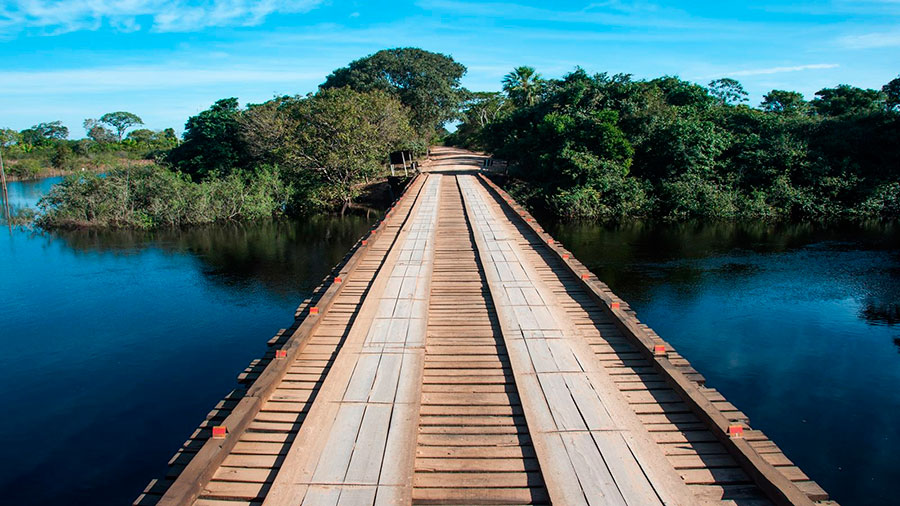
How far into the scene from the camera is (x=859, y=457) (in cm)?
977

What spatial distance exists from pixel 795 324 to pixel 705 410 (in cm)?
1177

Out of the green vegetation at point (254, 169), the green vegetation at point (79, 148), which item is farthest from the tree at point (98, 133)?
the green vegetation at point (254, 169)

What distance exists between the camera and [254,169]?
38.2 metres

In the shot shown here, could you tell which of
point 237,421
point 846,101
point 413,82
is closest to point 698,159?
point 846,101

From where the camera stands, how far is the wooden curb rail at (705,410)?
4602 millimetres

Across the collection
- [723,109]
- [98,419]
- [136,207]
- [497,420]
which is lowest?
[98,419]

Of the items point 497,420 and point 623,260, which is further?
point 623,260

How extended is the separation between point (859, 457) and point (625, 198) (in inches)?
920

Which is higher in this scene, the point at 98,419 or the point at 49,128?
the point at 49,128

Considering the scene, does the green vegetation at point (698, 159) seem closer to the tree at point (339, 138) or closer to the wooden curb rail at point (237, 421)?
the tree at point (339, 138)

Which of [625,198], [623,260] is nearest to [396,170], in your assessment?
[625,198]

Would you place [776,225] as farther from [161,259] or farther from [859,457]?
[161,259]

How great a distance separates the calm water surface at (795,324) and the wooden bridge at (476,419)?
4.71m

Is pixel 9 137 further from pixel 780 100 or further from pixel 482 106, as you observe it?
pixel 780 100
